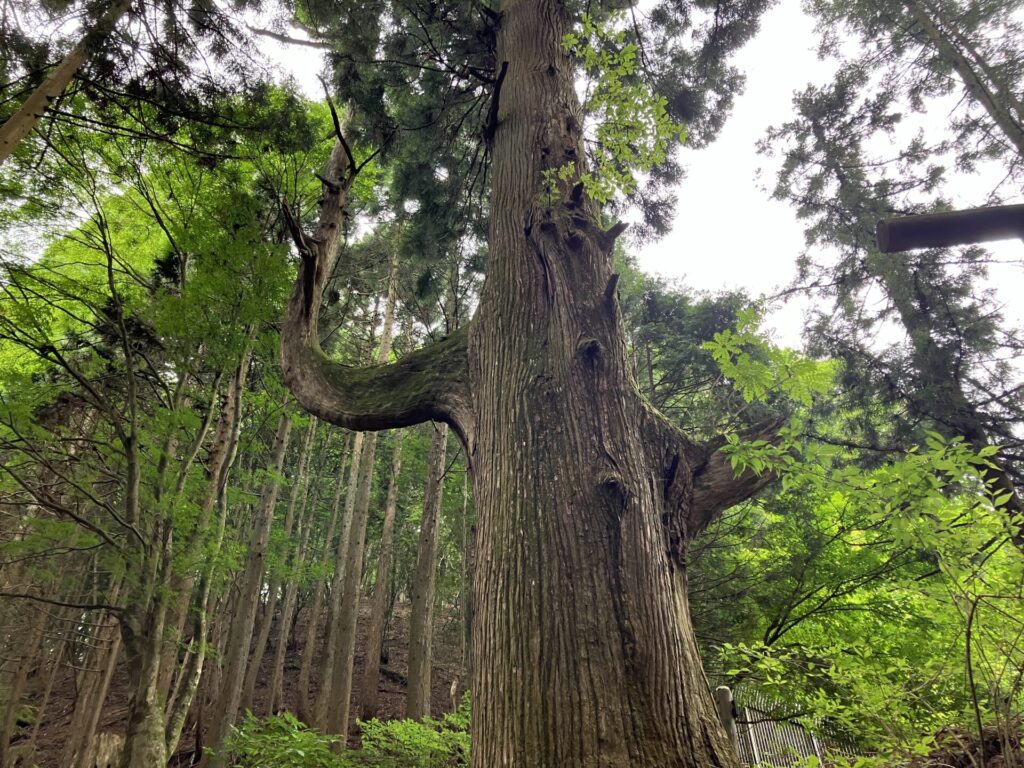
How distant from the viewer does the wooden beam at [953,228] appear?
898mm

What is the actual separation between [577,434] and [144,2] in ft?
17.0

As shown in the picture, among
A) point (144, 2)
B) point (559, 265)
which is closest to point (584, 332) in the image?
point (559, 265)

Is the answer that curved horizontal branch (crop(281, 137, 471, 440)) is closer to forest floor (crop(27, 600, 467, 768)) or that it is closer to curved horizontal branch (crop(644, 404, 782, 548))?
curved horizontal branch (crop(644, 404, 782, 548))

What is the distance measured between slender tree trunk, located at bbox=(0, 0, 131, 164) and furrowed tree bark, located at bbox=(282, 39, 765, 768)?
6.92 ft

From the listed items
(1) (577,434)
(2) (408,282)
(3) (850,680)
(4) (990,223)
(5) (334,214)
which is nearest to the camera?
(4) (990,223)

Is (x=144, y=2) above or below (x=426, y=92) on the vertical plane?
above

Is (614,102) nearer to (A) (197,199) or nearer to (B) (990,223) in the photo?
(B) (990,223)

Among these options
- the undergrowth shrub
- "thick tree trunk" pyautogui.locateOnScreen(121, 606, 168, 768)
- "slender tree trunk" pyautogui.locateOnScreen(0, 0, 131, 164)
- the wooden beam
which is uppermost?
"slender tree trunk" pyautogui.locateOnScreen(0, 0, 131, 164)

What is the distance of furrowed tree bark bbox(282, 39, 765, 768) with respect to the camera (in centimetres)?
135

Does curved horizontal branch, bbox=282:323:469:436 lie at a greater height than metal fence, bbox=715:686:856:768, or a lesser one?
greater

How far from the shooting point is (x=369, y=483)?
9.41 meters

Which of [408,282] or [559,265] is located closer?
[559,265]

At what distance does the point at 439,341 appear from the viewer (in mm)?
2660

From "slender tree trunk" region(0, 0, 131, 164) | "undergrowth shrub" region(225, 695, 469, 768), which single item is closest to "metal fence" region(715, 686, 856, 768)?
"undergrowth shrub" region(225, 695, 469, 768)
